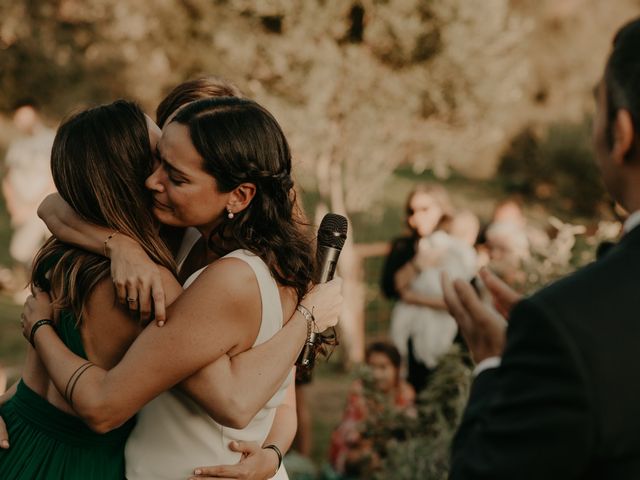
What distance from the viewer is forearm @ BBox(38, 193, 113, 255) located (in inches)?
90.1

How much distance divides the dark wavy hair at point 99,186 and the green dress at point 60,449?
13 cm

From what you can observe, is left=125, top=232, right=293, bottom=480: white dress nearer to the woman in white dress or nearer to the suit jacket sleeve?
the woman in white dress

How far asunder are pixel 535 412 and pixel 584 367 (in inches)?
4.4

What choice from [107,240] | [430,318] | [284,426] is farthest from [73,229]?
[430,318]

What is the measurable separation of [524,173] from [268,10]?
14.3 meters

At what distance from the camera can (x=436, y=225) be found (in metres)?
7.03

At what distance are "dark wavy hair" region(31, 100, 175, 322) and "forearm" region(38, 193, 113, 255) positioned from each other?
2 centimetres

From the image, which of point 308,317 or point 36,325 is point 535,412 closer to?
point 308,317

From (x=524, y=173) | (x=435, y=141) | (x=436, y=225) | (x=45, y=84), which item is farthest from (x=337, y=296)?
(x=524, y=173)

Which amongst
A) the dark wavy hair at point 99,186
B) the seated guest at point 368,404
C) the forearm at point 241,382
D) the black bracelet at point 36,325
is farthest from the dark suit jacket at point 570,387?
the seated guest at point 368,404

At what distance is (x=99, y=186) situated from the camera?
89.1 inches

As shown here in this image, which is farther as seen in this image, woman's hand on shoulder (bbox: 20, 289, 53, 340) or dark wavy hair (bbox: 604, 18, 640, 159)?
woman's hand on shoulder (bbox: 20, 289, 53, 340)

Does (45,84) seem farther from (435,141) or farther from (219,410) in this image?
(219,410)


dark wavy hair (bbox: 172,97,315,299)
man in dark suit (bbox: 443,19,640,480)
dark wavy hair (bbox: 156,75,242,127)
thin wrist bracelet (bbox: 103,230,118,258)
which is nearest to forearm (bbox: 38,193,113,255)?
thin wrist bracelet (bbox: 103,230,118,258)
